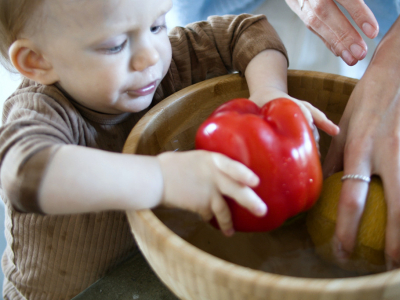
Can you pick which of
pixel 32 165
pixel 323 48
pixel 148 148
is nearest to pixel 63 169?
pixel 32 165

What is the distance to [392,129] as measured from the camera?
0.56m

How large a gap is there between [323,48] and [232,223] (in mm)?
827

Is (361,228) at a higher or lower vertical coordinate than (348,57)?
lower

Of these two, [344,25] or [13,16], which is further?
[344,25]

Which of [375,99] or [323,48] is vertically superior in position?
[375,99]

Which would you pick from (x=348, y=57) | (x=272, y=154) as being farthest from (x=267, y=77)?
(x=272, y=154)

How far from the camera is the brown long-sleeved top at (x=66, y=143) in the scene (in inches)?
18.3

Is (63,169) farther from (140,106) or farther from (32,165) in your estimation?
(140,106)

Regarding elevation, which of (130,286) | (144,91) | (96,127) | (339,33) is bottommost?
(130,286)

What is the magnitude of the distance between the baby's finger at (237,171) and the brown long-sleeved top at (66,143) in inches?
8.4

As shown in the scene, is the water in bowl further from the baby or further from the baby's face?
the baby's face

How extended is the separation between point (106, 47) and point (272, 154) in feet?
1.01

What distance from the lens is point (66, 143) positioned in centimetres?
56

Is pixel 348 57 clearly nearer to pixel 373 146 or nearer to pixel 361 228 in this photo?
pixel 373 146
